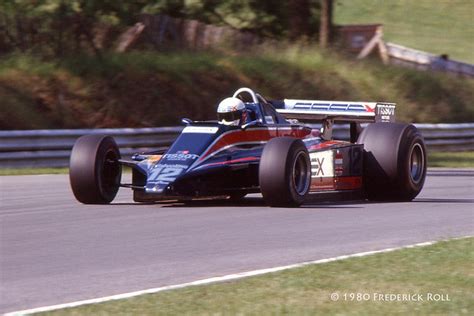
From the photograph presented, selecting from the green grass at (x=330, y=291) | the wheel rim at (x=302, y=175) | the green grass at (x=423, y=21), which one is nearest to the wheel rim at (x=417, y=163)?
the wheel rim at (x=302, y=175)

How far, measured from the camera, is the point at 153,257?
810cm

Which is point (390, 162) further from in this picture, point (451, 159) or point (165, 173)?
point (451, 159)

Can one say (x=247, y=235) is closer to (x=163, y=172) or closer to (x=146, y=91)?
(x=163, y=172)

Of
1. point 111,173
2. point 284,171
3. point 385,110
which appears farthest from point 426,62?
point 284,171

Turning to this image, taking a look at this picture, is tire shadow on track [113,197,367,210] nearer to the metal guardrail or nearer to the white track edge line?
the white track edge line

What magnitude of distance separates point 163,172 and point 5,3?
41.7ft

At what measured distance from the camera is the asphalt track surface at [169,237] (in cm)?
720

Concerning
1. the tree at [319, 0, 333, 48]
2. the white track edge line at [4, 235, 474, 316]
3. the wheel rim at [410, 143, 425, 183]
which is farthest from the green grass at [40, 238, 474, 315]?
the tree at [319, 0, 333, 48]

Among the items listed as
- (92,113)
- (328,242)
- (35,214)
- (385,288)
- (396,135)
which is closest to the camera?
(385,288)

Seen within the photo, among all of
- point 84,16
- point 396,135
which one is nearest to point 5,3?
point 84,16

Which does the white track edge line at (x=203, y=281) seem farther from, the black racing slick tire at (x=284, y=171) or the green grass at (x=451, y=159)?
the green grass at (x=451, y=159)

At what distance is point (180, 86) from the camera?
24266 mm

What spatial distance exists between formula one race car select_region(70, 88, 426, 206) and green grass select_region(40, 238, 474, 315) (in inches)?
133

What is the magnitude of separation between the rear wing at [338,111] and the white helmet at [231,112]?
1823 millimetres
